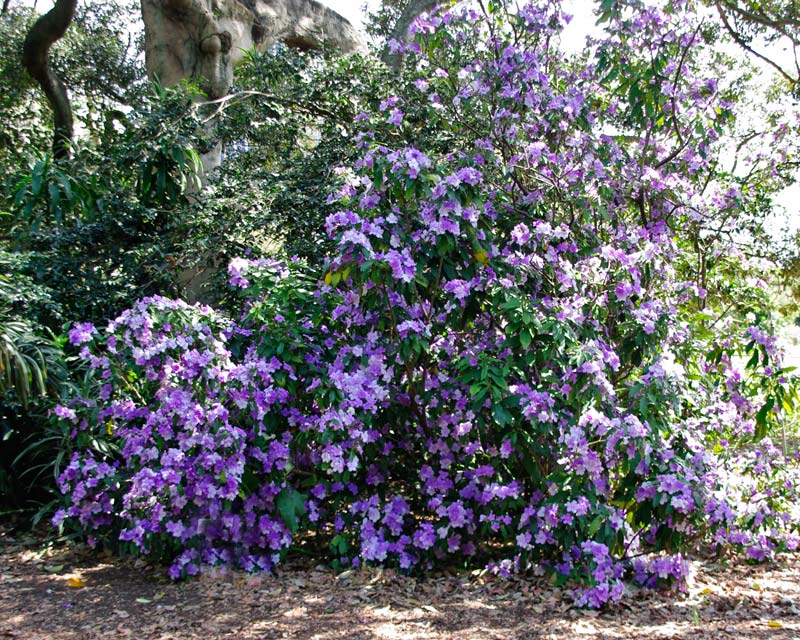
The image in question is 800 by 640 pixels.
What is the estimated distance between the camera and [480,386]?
3.19 metres

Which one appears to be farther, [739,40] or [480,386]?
[739,40]

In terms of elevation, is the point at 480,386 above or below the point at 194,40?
below

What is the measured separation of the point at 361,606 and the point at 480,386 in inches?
40.5

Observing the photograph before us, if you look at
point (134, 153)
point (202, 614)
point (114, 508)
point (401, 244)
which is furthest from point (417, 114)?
point (202, 614)

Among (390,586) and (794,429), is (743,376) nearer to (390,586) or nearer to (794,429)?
(390,586)

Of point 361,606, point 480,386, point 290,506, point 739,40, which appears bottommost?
point 361,606

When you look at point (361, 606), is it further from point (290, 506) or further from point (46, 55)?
point (46, 55)

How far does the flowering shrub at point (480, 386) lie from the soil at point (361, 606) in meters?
0.12

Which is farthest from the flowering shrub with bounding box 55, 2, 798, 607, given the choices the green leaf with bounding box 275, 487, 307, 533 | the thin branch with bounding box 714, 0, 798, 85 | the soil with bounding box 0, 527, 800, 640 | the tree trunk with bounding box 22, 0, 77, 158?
the tree trunk with bounding box 22, 0, 77, 158

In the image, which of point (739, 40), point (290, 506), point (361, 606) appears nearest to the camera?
point (361, 606)

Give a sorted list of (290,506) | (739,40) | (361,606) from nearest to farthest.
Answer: (361,606)
(290,506)
(739,40)

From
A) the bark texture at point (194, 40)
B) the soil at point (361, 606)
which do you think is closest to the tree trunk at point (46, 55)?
the bark texture at point (194, 40)

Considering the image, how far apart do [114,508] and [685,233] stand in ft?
10.9

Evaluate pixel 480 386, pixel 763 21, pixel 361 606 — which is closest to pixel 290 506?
pixel 361 606
